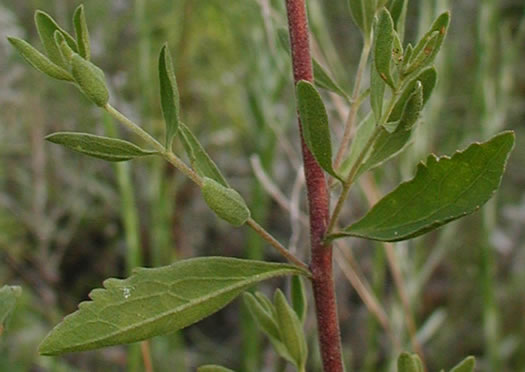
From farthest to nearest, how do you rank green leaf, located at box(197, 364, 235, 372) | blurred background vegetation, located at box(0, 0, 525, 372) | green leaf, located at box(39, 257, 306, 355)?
blurred background vegetation, located at box(0, 0, 525, 372)
green leaf, located at box(197, 364, 235, 372)
green leaf, located at box(39, 257, 306, 355)

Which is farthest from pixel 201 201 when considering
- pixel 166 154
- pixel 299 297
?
pixel 166 154

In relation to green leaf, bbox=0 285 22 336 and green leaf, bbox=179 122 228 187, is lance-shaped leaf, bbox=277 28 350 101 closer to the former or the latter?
green leaf, bbox=179 122 228 187

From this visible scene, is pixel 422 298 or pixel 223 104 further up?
pixel 223 104

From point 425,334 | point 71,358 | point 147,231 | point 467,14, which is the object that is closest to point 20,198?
point 147,231

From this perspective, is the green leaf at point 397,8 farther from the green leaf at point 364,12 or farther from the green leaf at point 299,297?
the green leaf at point 299,297

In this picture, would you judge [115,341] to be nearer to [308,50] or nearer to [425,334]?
[308,50]

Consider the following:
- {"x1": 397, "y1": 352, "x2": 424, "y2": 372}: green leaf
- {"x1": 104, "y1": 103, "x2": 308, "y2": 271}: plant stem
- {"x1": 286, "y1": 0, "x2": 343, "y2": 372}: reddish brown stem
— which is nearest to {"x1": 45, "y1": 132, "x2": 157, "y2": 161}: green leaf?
{"x1": 104, "y1": 103, "x2": 308, "y2": 271}: plant stem
